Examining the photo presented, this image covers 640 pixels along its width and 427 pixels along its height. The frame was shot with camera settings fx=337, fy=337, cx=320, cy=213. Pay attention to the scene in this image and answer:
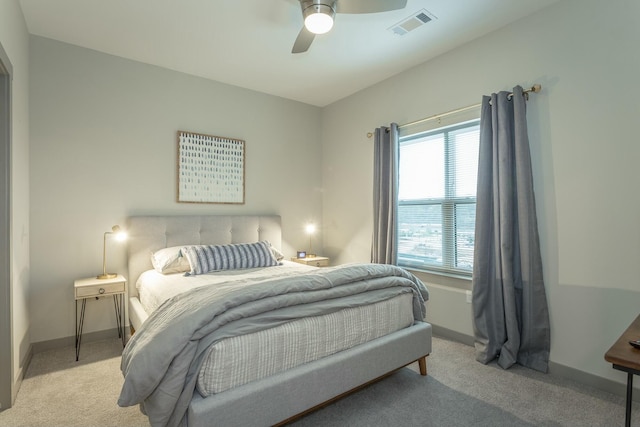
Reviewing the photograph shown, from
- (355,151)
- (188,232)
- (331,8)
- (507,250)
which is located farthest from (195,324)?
(355,151)

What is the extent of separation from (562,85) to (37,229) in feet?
14.5

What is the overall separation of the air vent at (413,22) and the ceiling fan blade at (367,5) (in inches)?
21.1

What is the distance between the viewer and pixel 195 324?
5.08ft

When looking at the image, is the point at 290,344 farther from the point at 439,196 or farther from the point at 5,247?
the point at 439,196

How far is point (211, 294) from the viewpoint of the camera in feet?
5.92

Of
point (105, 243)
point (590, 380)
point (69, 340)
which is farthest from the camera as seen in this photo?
point (105, 243)

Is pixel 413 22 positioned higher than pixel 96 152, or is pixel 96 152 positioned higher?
pixel 413 22

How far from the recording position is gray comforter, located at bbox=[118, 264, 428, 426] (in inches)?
58.4

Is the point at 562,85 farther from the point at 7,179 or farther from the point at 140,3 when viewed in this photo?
the point at 7,179

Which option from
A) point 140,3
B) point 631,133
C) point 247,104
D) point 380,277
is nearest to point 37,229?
point 140,3

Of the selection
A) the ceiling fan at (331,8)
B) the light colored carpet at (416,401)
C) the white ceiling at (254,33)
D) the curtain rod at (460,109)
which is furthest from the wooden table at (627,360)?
the white ceiling at (254,33)

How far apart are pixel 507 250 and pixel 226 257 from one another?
8.10 feet

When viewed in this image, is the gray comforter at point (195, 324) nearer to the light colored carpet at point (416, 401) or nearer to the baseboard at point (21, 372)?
the light colored carpet at point (416, 401)

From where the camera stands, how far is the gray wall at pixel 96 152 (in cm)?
298
